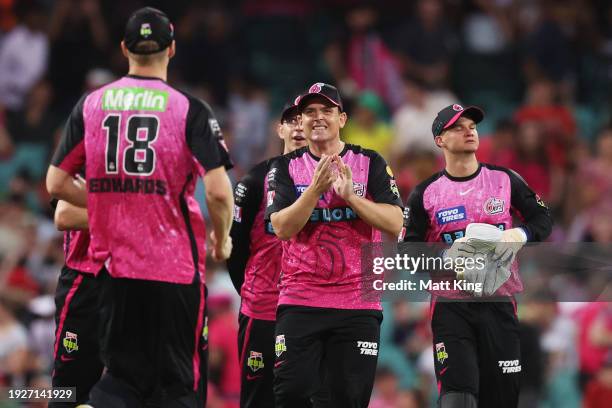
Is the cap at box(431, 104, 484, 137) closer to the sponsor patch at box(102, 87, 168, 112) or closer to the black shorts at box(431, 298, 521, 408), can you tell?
the black shorts at box(431, 298, 521, 408)

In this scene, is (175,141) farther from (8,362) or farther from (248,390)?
(8,362)

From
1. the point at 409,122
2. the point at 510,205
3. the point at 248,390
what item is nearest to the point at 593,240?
the point at 409,122

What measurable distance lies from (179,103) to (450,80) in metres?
11.1

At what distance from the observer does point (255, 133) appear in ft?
56.9

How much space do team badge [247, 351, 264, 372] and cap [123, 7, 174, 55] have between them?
2625 mm

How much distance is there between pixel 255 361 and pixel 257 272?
654mm

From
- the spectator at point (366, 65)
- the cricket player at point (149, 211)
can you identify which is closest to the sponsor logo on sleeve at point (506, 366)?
the cricket player at point (149, 211)

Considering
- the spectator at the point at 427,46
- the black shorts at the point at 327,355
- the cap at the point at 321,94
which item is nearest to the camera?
the black shorts at the point at 327,355

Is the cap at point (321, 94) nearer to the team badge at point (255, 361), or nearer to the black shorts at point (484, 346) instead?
the black shorts at point (484, 346)

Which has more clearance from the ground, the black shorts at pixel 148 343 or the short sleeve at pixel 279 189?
the short sleeve at pixel 279 189

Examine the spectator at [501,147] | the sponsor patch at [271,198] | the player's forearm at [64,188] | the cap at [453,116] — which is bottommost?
the player's forearm at [64,188]

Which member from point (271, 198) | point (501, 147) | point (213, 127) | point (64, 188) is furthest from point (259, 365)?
point (501, 147)

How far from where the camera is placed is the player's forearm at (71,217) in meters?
8.05

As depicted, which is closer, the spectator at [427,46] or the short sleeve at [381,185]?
the short sleeve at [381,185]
